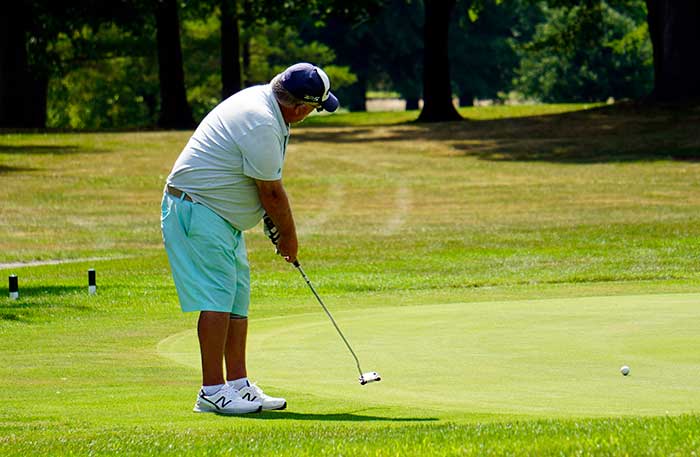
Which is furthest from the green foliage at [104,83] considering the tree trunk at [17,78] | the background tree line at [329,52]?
the tree trunk at [17,78]

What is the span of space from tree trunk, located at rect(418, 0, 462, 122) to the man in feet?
151

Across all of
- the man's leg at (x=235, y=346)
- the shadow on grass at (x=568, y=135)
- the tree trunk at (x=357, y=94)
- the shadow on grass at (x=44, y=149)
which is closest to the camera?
the man's leg at (x=235, y=346)

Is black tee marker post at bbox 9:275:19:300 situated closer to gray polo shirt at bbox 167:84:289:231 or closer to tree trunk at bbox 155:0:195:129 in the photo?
gray polo shirt at bbox 167:84:289:231

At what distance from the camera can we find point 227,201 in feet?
26.8

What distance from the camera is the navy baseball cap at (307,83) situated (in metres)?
7.98

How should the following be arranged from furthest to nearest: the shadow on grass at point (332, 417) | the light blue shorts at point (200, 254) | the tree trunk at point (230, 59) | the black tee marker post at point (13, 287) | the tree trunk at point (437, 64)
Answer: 1. the tree trunk at point (230, 59)
2. the tree trunk at point (437, 64)
3. the black tee marker post at point (13, 287)
4. the light blue shorts at point (200, 254)
5. the shadow on grass at point (332, 417)

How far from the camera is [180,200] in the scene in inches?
323

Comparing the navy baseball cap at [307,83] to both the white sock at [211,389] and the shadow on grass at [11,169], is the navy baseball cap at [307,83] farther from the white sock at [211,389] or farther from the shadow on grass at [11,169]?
the shadow on grass at [11,169]

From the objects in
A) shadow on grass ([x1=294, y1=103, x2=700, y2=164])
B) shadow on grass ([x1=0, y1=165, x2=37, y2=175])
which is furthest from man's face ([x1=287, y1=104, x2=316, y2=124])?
shadow on grass ([x1=294, y1=103, x2=700, y2=164])

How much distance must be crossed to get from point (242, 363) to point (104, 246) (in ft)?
57.4

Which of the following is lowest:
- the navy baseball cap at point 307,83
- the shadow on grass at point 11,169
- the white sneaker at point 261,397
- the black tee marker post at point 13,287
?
the shadow on grass at point 11,169

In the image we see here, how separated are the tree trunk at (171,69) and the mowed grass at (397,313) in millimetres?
13511

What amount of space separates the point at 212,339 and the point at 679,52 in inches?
1636

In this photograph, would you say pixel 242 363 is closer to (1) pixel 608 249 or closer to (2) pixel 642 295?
(2) pixel 642 295
